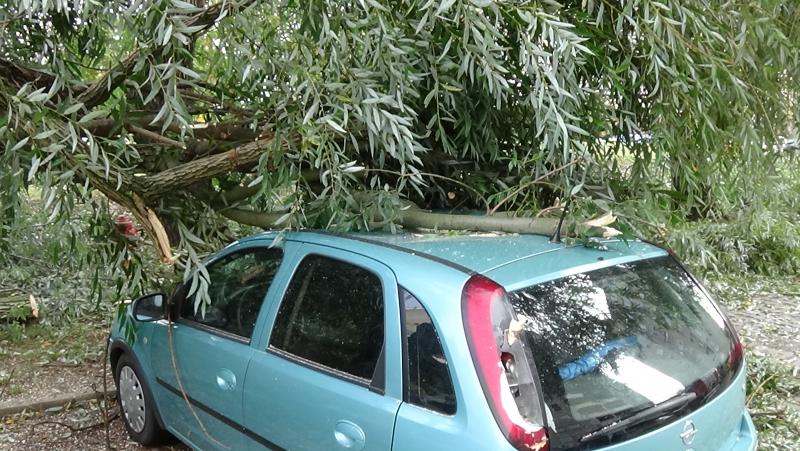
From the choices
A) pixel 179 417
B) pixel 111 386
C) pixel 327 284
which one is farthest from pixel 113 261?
pixel 111 386

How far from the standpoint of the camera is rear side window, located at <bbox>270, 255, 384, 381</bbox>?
2.68m

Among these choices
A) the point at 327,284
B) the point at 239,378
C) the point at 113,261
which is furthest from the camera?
the point at 113,261

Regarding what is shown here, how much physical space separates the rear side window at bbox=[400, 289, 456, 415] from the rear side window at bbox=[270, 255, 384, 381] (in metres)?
0.17

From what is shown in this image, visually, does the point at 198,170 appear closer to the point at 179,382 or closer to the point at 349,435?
the point at 179,382

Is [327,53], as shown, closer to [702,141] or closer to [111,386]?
[702,141]

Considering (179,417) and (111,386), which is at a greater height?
(179,417)

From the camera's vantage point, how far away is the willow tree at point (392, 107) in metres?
3.20

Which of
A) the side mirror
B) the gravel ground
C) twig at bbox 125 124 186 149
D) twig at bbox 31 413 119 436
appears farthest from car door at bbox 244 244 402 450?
twig at bbox 31 413 119 436

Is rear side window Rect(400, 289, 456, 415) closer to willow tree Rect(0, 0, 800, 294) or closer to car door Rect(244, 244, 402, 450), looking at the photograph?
car door Rect(244, 244, 402, 450)

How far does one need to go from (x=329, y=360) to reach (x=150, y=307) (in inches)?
63.4

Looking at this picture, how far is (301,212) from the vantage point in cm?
348

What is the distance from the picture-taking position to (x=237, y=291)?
358 cm

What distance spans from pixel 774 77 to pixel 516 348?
→ 8.14 feet

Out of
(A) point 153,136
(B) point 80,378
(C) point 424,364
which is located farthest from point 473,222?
(B) point 80,378
